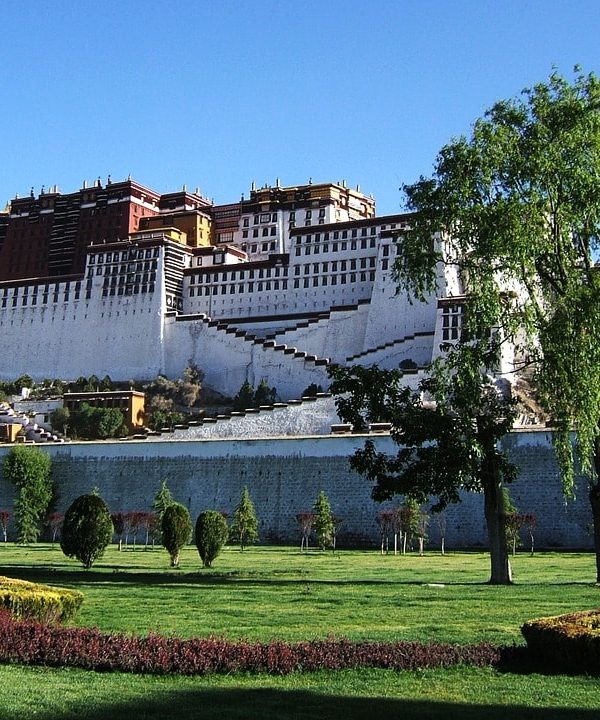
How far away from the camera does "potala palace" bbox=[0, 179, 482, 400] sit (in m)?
65.0

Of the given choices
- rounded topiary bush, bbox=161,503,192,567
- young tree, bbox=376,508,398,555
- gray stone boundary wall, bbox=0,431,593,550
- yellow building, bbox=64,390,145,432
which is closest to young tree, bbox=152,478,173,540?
gray stone boundary wall, bbox=0,431,593,550

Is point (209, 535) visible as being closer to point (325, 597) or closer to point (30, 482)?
point (325, 597)

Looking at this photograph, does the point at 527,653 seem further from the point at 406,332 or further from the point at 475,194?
the point at 406,332

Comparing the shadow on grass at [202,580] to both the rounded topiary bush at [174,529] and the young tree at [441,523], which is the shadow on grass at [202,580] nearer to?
the rounded topiary bush at [174,529]

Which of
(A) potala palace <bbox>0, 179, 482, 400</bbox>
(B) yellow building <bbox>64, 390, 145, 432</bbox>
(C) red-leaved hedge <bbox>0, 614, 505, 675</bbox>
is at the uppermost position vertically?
(A) potala palace <bbox>0, 179, 482, 400</bbox>

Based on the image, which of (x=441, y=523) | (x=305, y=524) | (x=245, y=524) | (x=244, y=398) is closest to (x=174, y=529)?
(x=245, y=524)

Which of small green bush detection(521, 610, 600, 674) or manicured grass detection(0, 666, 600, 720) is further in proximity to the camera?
small green bush detection(521, 610, 600, 674)

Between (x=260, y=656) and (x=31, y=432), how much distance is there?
172 feet

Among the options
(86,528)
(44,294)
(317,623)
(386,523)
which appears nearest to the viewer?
(317,623)

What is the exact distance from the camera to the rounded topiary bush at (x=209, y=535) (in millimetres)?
23500

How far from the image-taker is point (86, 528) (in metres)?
21.8

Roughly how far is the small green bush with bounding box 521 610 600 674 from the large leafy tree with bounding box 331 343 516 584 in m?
8.36

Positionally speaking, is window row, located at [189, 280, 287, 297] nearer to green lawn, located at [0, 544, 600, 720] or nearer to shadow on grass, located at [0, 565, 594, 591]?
green lawn, located at [0, 544, 600, 720]

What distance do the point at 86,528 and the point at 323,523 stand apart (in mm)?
12017
